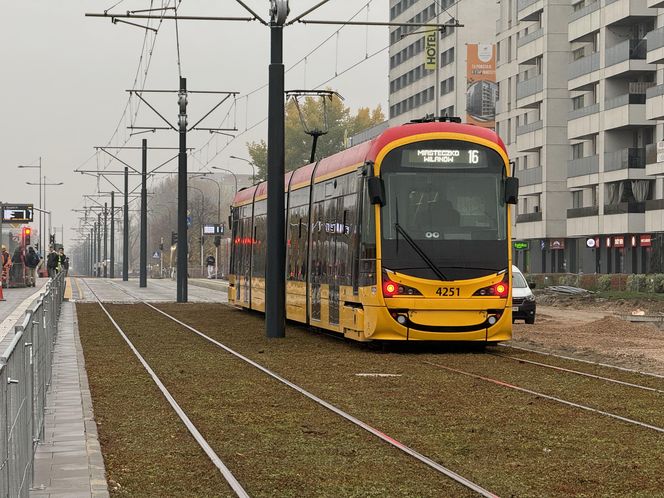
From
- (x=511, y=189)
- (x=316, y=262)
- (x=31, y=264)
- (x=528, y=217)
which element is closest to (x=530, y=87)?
(x=528, y=217)

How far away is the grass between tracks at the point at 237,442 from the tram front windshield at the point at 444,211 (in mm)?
3742

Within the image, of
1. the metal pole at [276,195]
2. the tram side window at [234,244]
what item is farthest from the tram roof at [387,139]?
the tram side window at [234,244]

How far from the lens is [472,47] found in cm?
9456

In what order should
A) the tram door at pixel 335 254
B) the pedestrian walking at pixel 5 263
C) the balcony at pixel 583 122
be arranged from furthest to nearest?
the balcony at pixel 583 122 → the pedestrian walking at pixel 5 263 → the tram door at pixel 335 254

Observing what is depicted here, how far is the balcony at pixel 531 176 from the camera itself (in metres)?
92.2

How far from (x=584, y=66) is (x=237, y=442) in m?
73.6

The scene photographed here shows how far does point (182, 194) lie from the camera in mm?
50094

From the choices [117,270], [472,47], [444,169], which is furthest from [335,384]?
[117,270]

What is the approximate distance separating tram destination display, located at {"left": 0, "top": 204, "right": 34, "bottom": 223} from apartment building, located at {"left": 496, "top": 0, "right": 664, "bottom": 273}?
29.4 meters

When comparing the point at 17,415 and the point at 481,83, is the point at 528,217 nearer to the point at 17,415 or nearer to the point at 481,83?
the point at 481,83

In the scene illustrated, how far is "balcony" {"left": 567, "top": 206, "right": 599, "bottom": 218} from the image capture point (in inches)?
3263

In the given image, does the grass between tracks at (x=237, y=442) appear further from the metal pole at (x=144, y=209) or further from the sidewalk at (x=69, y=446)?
the metal pole at (x=144, y=209)

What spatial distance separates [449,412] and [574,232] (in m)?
72.6

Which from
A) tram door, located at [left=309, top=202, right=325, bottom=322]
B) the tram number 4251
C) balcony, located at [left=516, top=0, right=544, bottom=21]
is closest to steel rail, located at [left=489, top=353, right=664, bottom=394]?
the tram number 4251
